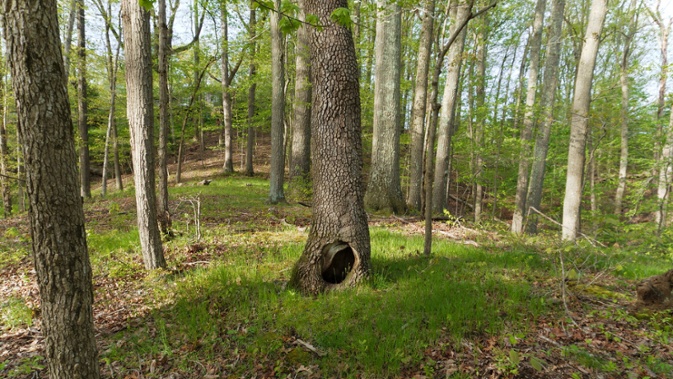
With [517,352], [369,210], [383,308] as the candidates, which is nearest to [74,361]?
[383,308]

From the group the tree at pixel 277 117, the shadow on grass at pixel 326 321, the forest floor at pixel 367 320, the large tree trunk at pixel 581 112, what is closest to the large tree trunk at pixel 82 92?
the tree at pixel 277 117

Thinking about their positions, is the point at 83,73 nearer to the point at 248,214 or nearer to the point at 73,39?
the point at 73,39

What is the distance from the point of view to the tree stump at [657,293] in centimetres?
365

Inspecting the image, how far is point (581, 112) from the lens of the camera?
7605mm

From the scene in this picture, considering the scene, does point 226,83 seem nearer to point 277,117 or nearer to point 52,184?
point 277,117

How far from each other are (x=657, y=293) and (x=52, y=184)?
5.72 meters

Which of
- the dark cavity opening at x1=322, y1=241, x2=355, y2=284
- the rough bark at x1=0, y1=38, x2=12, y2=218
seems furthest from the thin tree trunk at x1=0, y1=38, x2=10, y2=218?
the dark cavity opening at x1=322, y1=241, x2=355, y2=284

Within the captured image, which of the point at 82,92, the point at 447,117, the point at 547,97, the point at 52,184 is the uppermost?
the point at 82,92

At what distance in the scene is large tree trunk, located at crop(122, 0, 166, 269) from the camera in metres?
4.81

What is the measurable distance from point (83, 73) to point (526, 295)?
1858 cm

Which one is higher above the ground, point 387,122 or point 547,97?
point 547,97

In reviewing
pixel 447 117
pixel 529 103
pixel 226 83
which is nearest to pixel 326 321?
pixel 447 117

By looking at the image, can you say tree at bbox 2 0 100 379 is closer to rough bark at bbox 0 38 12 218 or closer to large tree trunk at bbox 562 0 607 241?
large tree trunk at bbox 562 0 607 241

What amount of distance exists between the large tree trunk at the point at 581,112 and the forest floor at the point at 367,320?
8.91 feet
